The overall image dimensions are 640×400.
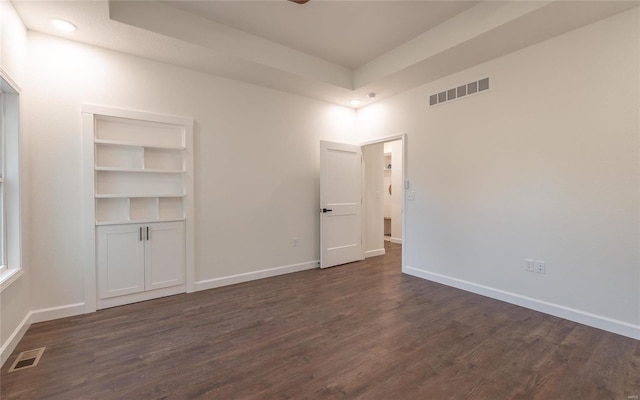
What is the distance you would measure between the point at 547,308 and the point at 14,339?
4903 millimetres

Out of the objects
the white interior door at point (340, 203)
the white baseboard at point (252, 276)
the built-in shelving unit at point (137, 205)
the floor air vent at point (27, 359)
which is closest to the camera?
the floor air vent at point (27, 359)

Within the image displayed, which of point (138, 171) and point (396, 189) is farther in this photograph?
point (396, 189)

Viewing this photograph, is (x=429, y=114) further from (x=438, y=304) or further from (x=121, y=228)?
(x=121, y=228)

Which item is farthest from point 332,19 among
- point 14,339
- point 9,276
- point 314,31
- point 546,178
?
point 14,339

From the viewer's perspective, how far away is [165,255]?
3.41 m

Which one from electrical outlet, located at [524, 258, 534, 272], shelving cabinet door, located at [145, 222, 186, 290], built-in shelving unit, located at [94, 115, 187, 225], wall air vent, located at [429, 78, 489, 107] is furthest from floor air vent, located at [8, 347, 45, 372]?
wall air vent, located at [429, 78, 489, 107]

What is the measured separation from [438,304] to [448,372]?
4.25ft

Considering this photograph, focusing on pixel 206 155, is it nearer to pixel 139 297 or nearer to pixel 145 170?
pixel 145 170

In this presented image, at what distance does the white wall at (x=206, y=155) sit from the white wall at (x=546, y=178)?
6.27ft

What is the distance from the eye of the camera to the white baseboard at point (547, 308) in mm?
2500

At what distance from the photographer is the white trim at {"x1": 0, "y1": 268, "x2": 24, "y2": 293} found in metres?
2.13

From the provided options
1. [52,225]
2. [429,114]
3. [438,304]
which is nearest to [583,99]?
[429,114]

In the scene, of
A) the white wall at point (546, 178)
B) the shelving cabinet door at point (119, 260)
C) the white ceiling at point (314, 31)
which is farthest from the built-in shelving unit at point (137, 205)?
the white wall at point (546, 178)

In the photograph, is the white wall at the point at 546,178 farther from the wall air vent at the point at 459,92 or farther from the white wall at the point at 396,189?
the white wall at the point at 396,189
